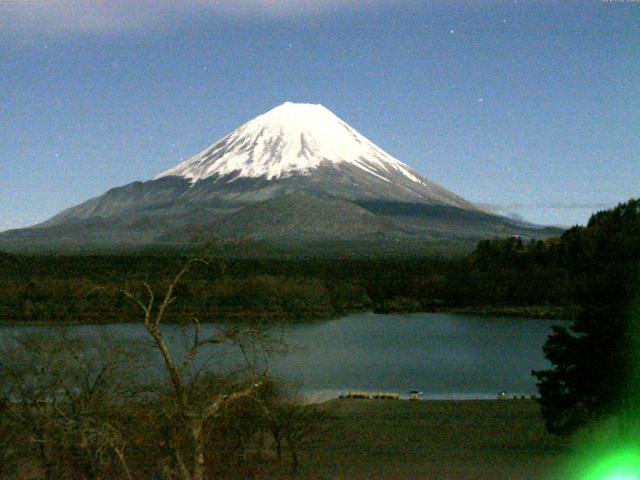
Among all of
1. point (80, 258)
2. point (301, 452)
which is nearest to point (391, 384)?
point (301, 452)

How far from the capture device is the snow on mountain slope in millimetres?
131375

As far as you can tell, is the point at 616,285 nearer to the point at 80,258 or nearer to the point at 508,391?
the point at 508,391

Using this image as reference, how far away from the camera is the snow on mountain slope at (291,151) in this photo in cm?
13138

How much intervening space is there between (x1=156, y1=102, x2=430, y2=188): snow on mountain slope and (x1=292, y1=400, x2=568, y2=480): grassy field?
112 metres

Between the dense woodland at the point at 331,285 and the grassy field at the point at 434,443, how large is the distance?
50.1 feet

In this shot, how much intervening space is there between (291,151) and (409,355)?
359ft

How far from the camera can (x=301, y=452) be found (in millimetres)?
11969

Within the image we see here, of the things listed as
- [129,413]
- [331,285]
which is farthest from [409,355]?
[331,285]

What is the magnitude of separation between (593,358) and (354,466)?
2996mm

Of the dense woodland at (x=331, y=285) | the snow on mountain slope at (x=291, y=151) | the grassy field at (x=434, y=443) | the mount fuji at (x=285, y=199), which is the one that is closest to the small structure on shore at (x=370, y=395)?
the grassy field at (x=434, y=443)

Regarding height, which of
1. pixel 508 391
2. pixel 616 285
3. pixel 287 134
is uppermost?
pixel 287 134

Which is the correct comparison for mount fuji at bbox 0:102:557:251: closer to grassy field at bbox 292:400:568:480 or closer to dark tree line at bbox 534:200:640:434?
grassy field at bbox 292:400:568:480

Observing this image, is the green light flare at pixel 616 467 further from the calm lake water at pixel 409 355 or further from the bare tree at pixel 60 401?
the calm lake water at pixel 409 355

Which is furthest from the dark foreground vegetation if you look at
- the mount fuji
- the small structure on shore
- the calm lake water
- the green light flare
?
the mount fuji
